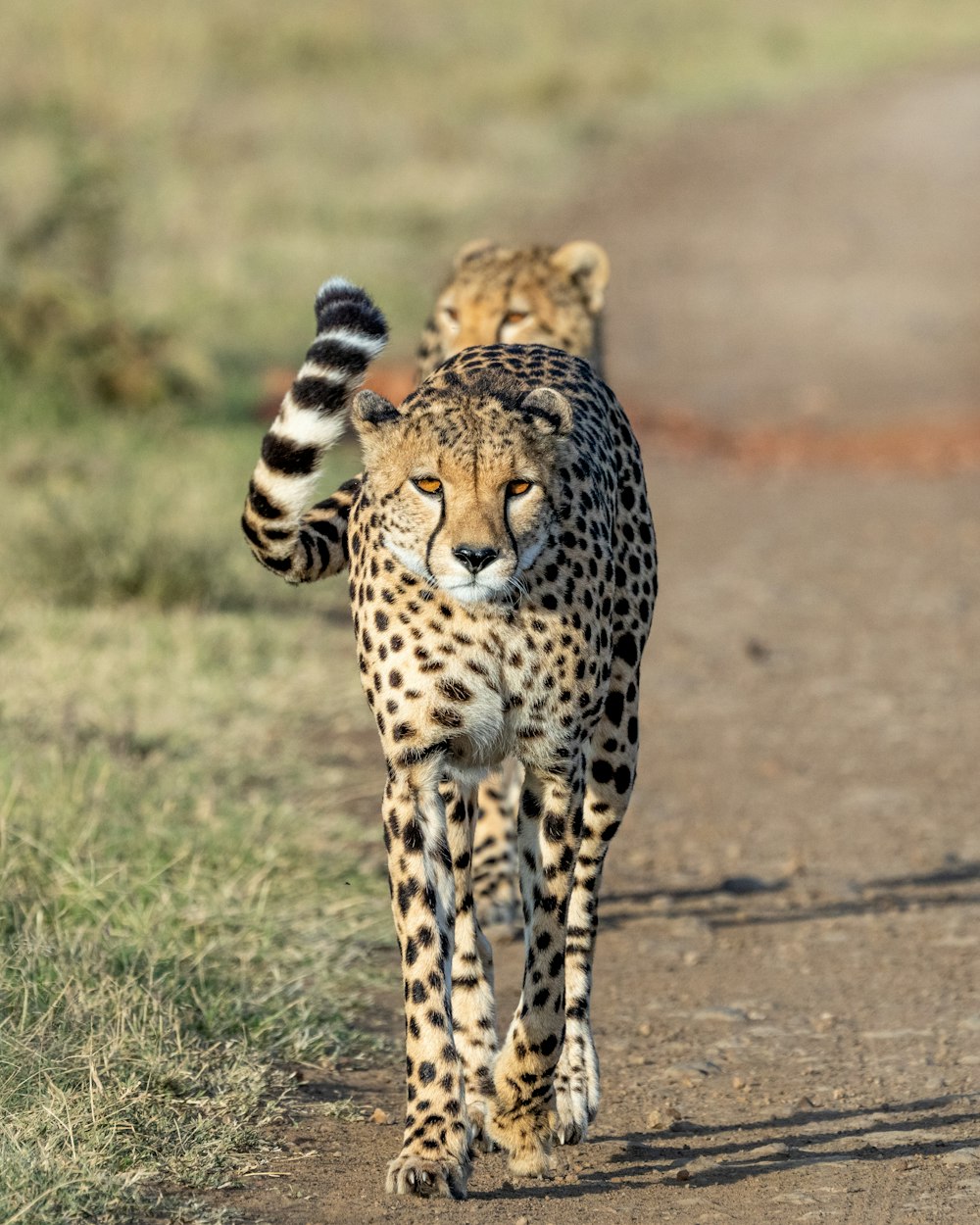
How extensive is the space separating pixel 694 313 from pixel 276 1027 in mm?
10457

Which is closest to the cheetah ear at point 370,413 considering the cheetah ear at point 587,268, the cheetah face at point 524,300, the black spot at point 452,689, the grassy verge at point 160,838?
the black spot at point 452,689

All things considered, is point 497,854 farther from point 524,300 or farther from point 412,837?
point 412,837

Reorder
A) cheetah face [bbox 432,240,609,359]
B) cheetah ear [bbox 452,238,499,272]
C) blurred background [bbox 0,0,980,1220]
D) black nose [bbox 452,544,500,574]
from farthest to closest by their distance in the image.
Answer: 1. cheetah ear [bbox 452,238,499,272]
2. cheetah face [bbox 432,240,609,359]
3. blurred background [bbox 0,0,980,1220]
4. black nose [bbox 452,544,500,574]

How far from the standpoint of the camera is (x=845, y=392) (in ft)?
40.1

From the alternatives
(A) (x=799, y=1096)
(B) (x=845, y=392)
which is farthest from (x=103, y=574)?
(B) (x=845, y=392)

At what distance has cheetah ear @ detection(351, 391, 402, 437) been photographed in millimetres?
3537

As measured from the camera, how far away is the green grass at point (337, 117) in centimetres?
1316

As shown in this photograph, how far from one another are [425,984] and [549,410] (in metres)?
0.92

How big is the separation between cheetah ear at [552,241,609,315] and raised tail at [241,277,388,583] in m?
1.79

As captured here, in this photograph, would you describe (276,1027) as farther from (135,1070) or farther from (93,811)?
(93,811)

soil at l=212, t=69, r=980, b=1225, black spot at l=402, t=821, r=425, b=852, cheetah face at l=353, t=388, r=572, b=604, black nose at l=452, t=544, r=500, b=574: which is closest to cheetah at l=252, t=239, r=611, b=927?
soil at l=212, t=69, r=980, b=1225

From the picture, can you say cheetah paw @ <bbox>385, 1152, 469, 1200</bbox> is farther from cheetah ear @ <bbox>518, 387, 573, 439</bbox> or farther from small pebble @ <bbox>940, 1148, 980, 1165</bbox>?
cheetah ear @ <bbox>518, 387, 573, 439</bbox>

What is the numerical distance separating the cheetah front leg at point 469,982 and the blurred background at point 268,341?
35 centimetres

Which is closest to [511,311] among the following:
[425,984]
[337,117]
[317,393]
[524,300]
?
[524,300]
